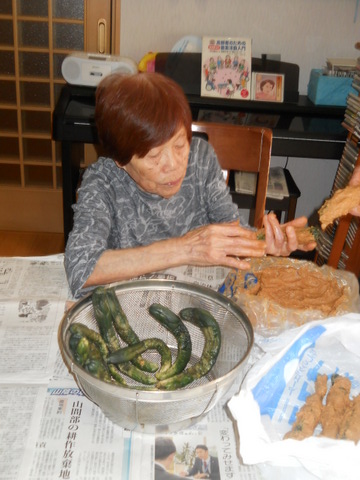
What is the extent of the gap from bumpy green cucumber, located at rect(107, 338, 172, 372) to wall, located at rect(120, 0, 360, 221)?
225 centimetres

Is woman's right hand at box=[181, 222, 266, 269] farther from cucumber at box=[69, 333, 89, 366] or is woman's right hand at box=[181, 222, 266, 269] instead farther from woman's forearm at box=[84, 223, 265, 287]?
cucumber at box=[69, 333, 89, 366]

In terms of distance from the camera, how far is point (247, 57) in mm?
2633

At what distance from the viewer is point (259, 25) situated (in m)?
2.85

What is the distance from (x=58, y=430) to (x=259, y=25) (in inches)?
98.9

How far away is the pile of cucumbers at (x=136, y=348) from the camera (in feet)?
3.04

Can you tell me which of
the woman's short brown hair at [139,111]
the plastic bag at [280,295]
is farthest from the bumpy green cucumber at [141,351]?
the woman's short brown hair at [139,111]

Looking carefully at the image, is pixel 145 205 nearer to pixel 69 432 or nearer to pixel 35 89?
pixel 69 432

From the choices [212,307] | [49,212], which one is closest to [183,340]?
[212,307]

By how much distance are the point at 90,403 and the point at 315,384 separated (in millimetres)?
422

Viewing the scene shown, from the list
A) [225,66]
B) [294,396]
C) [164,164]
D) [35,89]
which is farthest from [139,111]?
[35,89]

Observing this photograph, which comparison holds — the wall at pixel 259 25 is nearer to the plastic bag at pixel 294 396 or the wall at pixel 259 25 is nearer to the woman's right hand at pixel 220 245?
the woman's right hand at pixel 220 245

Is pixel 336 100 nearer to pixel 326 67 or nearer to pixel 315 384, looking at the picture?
pixel 326 67

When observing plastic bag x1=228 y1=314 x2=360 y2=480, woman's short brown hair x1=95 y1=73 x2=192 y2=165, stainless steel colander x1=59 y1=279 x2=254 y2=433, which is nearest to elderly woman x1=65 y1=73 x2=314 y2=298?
woman's short brown hair x1=95 y1=73 x2=192 y2=165

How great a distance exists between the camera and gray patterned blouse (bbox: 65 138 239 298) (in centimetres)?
143
